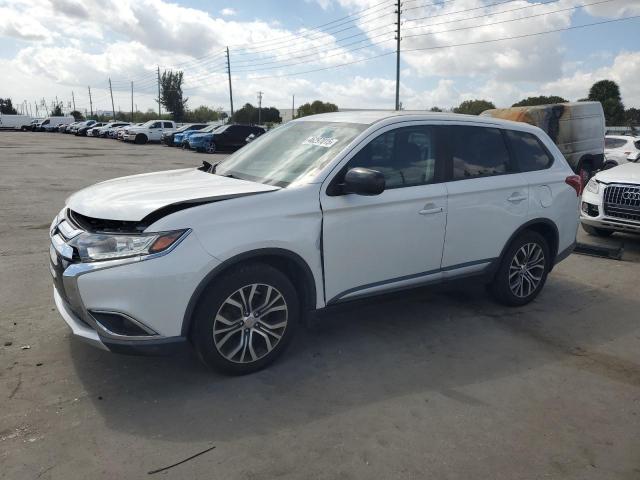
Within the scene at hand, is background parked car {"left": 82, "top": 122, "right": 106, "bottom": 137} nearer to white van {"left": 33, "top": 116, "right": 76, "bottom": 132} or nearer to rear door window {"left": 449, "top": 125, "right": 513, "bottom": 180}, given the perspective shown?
white van {"left": 33, "top": 116, "right": 76, "bottom": 132}

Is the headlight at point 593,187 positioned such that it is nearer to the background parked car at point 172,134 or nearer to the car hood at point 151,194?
the car hood at point 151,194

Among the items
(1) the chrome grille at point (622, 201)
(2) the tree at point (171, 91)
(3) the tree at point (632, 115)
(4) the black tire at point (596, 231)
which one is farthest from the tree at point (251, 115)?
(1) the chrome grille at point (622, 201)

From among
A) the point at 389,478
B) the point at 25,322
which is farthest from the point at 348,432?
the point at 25,322

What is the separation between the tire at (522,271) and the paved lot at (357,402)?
0.18 meters

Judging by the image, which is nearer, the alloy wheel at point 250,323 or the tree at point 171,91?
the alloy wheel at point 250,323

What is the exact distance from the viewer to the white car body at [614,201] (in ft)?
24.1

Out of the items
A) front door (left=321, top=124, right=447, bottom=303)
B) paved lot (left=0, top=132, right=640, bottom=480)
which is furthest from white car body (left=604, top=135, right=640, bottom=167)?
front door (left=321, top=124, right=447, bottom=303)

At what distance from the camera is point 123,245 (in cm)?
319

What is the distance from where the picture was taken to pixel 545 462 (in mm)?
2846

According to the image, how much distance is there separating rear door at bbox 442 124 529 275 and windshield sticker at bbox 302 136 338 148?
1031 mm

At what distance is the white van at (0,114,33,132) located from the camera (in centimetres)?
5775

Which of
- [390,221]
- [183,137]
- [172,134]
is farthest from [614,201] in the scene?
[172,134]

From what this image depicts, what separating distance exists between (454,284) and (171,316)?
250 centimetres

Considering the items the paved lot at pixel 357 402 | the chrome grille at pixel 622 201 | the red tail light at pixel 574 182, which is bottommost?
the paved lot at pixel 357 402
